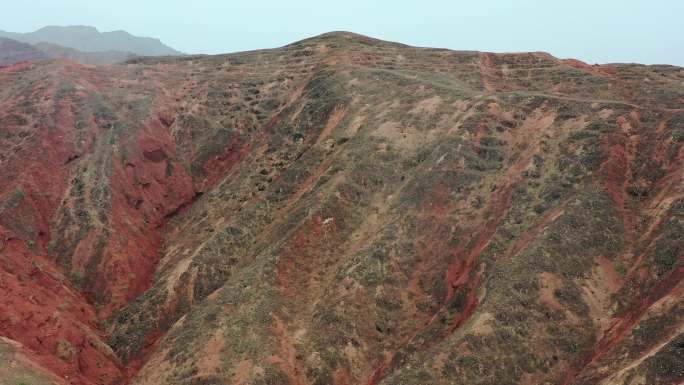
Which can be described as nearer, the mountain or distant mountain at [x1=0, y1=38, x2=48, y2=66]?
the mountain

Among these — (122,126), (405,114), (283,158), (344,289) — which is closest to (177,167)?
(122,126)

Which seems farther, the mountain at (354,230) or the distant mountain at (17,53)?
the distant mountain at (17,53)

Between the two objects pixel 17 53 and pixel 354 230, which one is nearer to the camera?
pixel 354 230

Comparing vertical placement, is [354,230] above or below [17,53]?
below

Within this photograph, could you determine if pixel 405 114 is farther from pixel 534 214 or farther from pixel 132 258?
pixel 132 258

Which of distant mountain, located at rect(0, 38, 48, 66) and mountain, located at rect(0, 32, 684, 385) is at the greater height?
distant mountain, located at rect(0, 38, 48, 66)

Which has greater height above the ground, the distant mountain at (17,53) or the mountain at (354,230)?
the distant mountain at (17,53)
